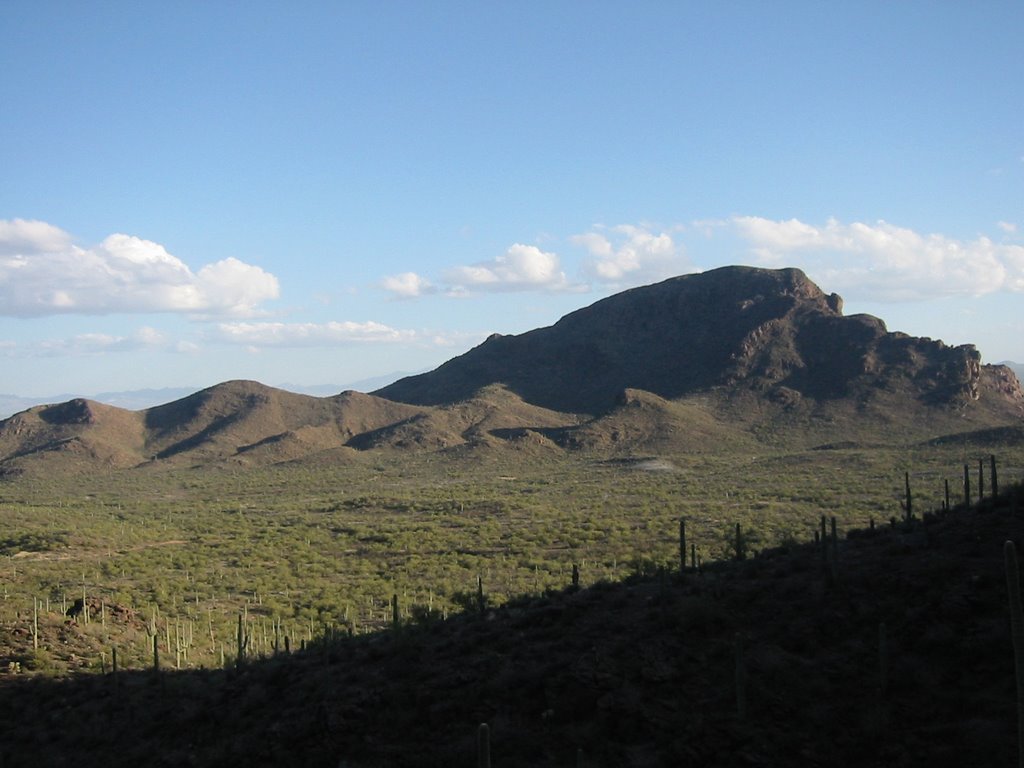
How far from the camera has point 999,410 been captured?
117 metres

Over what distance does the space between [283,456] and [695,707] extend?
10921cm

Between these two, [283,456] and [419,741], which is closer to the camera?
[419,741]

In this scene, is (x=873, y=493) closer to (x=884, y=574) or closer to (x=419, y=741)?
(x=884, y=574)

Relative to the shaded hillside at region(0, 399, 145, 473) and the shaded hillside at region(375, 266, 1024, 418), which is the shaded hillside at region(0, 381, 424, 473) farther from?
the shaded hillside at region(375, 266, 1024, 418)

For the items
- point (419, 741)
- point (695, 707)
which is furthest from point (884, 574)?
point (419, 741)

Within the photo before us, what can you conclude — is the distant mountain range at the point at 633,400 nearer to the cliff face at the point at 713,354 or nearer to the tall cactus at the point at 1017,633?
the cliff face at the point at 713,354

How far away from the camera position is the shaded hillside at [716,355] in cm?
12288

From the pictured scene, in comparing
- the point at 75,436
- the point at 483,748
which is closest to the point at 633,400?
the point at 75,436

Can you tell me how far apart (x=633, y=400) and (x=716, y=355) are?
23634 mm

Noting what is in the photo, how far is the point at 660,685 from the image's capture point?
13508 millimetres

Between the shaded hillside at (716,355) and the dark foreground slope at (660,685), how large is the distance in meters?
111

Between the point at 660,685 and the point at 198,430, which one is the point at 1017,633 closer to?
the point at 660,685

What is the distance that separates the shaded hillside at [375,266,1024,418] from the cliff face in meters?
0.20

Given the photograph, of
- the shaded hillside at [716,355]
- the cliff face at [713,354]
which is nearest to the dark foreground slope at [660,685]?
the shaded hillside at [716,355]
